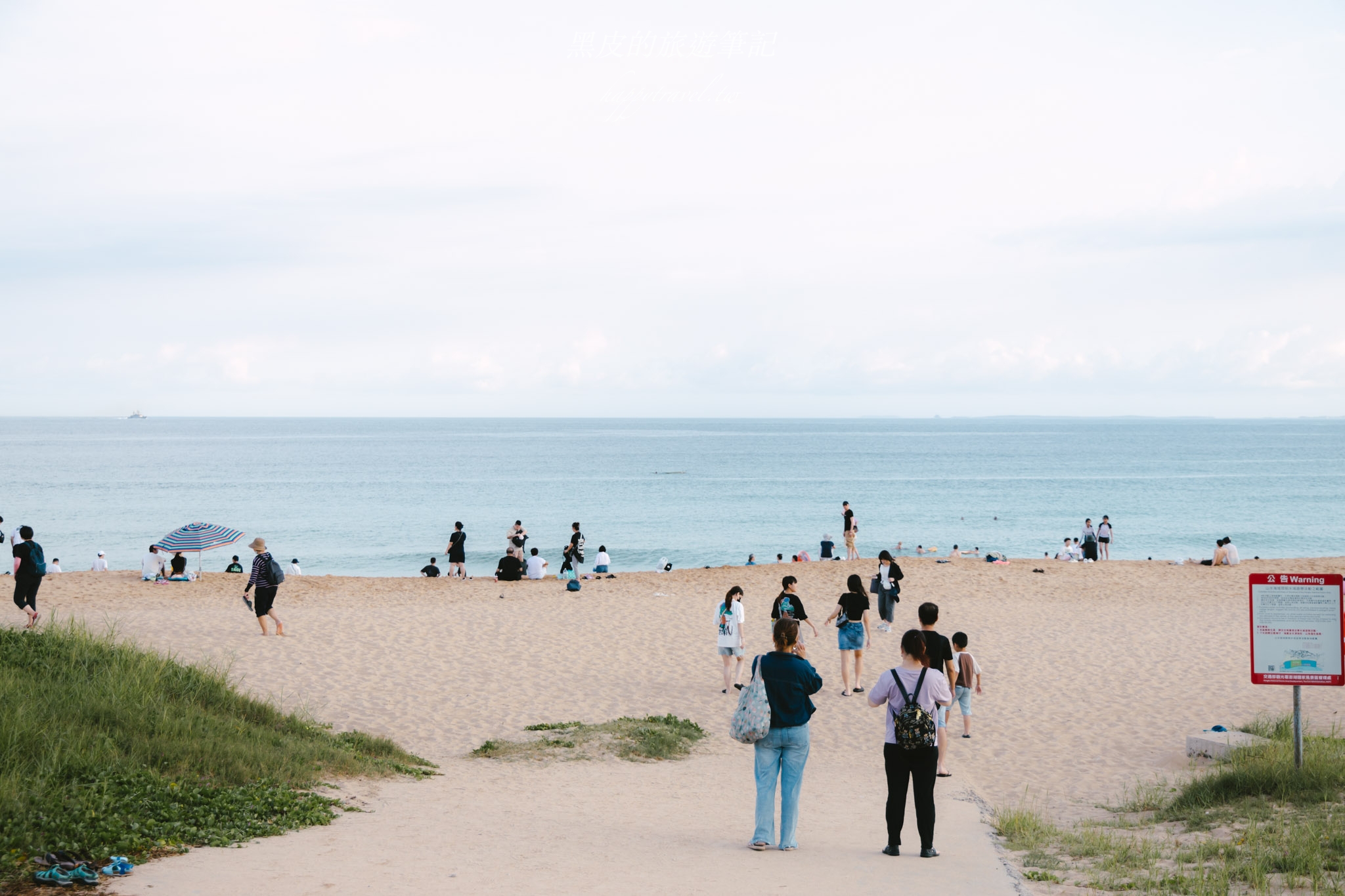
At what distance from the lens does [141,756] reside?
7.35 meters

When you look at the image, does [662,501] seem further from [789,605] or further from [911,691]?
[911,691]

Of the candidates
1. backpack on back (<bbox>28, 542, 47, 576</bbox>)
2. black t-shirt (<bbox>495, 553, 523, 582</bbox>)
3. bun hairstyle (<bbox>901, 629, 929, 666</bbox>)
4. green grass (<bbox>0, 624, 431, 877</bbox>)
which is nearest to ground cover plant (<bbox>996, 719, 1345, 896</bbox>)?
bun hairstyle (<bbox>901, 629, 929, 666</bbox>)

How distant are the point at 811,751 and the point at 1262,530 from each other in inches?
1928

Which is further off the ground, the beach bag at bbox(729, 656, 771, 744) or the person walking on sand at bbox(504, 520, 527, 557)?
the beach bag at bbox(729, 656, 771, 744)

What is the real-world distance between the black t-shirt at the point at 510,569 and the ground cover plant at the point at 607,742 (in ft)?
43.4

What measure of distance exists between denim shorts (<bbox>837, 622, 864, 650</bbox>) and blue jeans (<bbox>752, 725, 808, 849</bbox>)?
6.33m

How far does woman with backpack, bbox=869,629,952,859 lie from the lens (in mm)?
Answer: 6250

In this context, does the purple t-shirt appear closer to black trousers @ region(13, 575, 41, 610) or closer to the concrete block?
the concrete block

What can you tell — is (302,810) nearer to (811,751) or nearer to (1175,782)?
(811,751)

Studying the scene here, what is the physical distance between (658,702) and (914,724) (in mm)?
7432

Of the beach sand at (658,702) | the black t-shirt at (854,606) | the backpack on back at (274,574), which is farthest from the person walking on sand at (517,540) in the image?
the black t-shirt at (854,606)

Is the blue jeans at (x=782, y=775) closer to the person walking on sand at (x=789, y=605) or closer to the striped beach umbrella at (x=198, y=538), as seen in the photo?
the person walking on sand at (x=789, y=605)

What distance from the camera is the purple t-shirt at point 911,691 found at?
6254mm

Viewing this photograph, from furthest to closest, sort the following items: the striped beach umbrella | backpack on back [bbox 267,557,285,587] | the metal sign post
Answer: the striped beach umbrella < backpack on back [bbox 267,557,285,587] < the metal sign post
